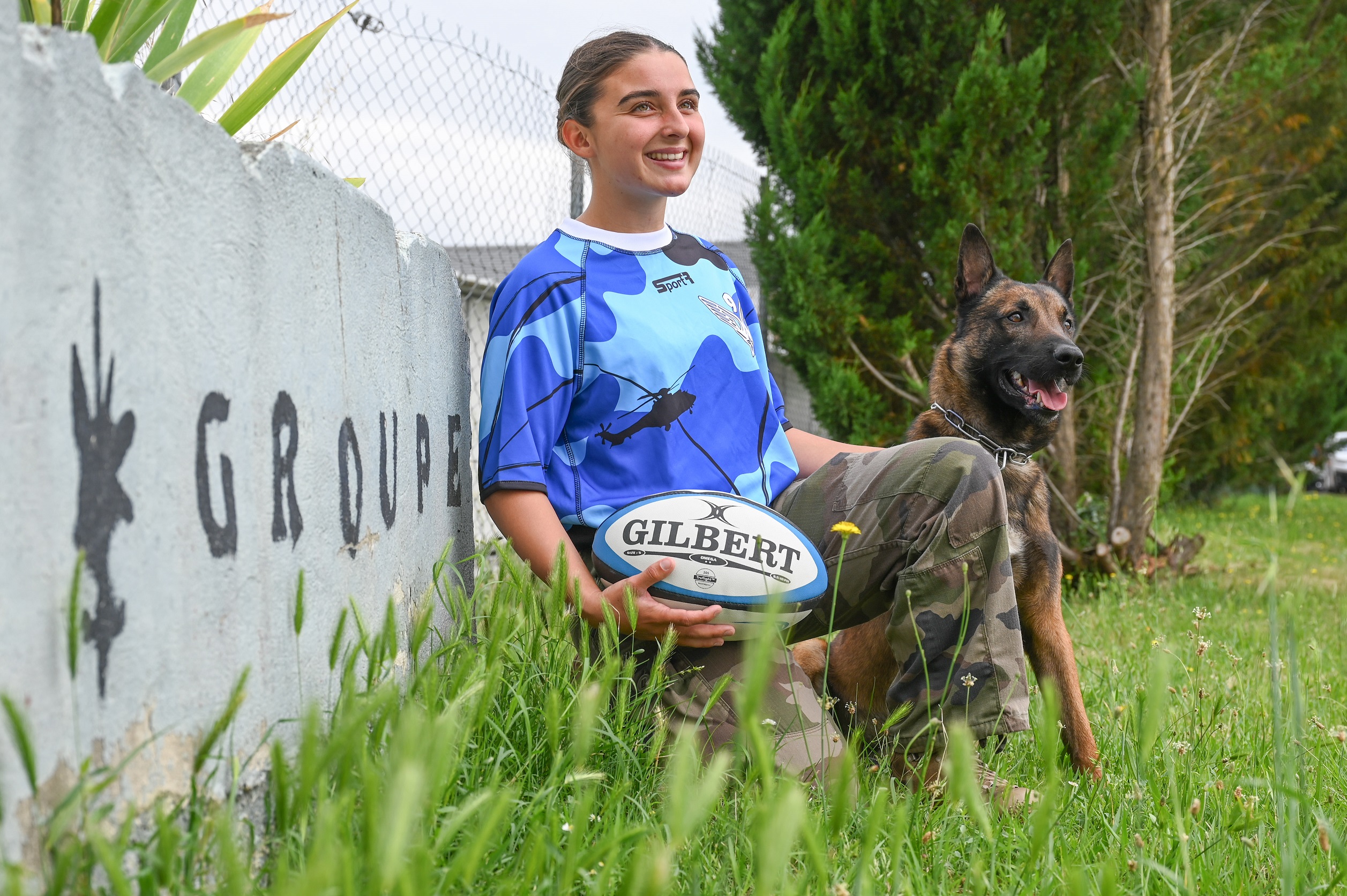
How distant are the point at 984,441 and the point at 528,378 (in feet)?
5.96

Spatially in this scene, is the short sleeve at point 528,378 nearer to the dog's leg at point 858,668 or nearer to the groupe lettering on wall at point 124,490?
the groupe lettering on wall at point 124,490

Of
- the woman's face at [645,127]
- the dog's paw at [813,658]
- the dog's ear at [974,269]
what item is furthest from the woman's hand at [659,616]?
the dog's ear at [974,269]

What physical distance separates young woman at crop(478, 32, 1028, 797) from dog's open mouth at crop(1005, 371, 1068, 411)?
113cm

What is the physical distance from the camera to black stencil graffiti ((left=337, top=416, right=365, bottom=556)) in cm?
179

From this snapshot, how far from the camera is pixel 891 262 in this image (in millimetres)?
7074

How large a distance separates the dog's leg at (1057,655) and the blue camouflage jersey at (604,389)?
0.97 m

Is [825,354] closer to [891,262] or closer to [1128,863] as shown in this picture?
[891,262]

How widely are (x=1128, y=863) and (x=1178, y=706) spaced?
1574 mm

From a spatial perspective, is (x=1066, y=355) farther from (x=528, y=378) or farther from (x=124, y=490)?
(x=124, y=490)

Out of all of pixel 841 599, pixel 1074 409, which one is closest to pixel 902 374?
pixel 1074 409

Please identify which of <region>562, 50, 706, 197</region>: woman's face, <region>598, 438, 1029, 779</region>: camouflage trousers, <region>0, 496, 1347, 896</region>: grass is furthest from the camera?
<region>562, 50, 706, 197</region>: woman's face

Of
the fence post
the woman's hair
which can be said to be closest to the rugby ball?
the woman's hair

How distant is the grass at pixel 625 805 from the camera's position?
0.83m

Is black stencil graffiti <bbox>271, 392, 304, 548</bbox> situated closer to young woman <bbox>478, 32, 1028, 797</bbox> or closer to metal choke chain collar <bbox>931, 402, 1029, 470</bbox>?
young woman <bbox>478, 32, 1028, 797</bbox>
